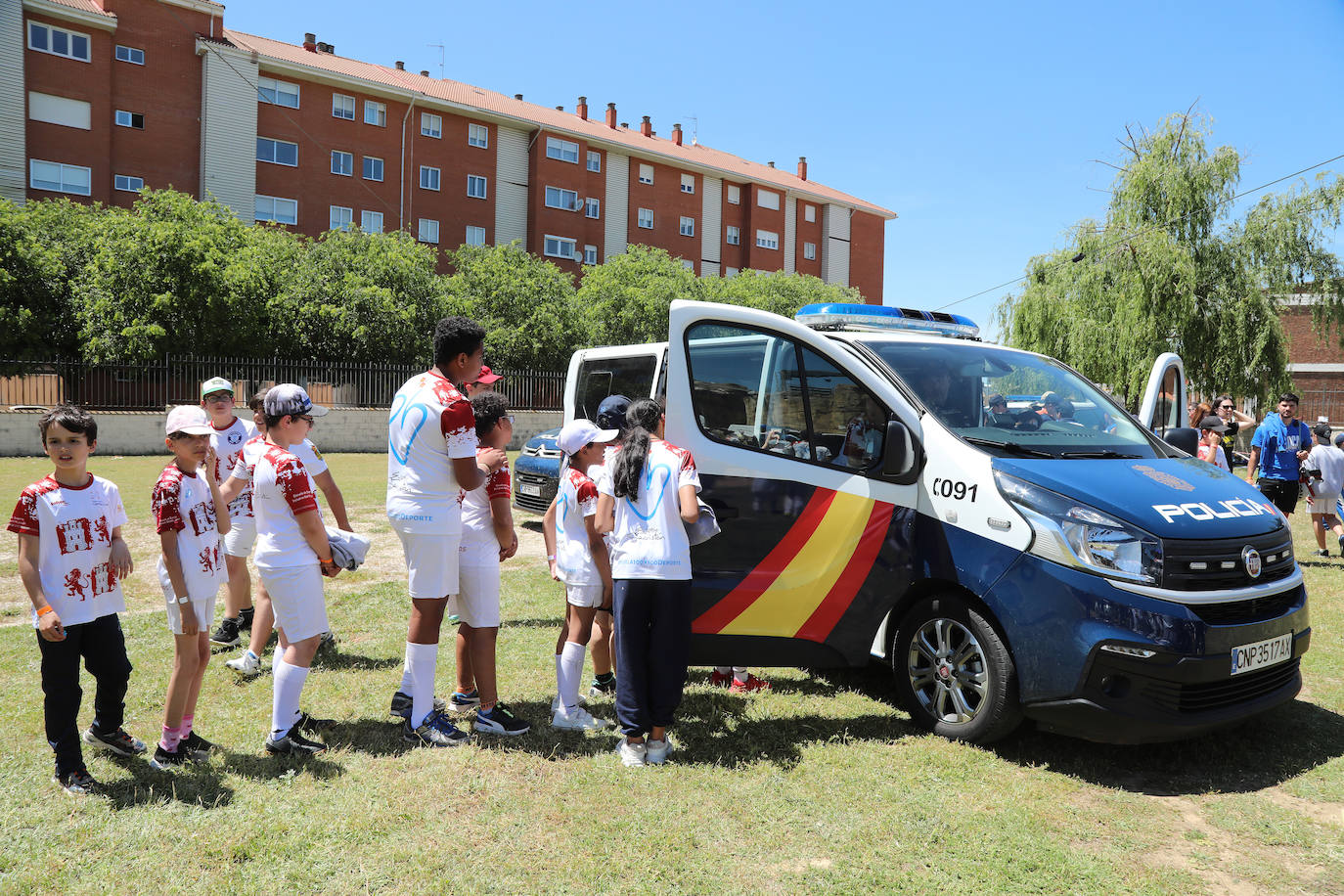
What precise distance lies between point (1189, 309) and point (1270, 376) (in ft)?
9.37

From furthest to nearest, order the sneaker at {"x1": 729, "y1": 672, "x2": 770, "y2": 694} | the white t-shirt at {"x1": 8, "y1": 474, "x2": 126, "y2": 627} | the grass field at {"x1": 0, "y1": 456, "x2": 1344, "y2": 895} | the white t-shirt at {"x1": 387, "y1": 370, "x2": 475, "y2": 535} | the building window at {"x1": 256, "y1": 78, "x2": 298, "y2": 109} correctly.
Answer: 1. the building window at {"x1": 256, "y1": 78, "x2": 298, "y2": 109}
2. the sneaker at {"x1": 729, "y1": 672, "x2": 770, "y2": 694}
3. the white t-shirt at {"x1": 387, "y1": 370, "x2": 475, "y2": 535}
4. the white t-shirt at {"x1": 8, "y1": 474, "x2": 126, "y2": 627}
5. the grass field at {"x1": 0, "y1": 456, "x2": 1344, "y2": 895}

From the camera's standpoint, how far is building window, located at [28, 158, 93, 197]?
3078 cm

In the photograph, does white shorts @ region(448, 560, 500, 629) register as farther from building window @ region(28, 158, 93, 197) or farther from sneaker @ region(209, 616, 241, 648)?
building window @ region(28, 158, 93, 197)

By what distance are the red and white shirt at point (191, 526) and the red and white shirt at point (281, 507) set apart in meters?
0.20

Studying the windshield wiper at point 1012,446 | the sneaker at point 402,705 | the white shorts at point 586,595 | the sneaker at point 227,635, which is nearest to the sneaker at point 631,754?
the white shorts at point 586,595

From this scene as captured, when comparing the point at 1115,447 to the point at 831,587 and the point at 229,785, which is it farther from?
the point at 229,785

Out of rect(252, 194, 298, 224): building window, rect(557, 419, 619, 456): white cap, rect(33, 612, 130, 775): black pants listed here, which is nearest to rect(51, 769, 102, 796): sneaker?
rect(33, 612, 130, 775): black pants

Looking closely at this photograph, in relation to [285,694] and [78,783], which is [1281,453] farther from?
[78,783]

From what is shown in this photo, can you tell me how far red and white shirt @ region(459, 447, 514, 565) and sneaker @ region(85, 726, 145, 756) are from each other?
5.50 feet

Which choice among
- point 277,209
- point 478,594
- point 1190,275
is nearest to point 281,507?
point 478,594

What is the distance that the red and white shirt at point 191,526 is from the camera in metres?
3.83

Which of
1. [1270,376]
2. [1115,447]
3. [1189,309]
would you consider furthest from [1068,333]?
[1115,447]

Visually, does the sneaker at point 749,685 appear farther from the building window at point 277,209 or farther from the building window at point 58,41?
the building window at point 58,41

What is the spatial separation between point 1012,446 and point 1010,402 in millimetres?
546
